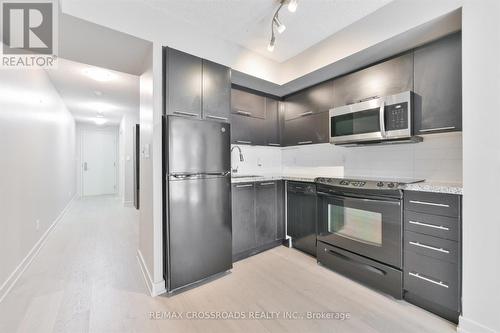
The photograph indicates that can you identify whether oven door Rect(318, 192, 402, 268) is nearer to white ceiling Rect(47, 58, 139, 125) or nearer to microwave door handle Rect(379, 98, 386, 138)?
microwave door handle Rect(379, 98, 386, 138)

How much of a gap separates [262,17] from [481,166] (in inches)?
85.9

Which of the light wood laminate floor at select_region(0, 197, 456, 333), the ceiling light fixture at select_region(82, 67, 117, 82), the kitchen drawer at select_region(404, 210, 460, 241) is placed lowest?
the light wood laminate floor at select_region(0, 197, 456, 333)

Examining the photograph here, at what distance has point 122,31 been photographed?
1.85 metres

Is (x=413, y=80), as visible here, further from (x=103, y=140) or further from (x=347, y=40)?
(x=103, y=140)

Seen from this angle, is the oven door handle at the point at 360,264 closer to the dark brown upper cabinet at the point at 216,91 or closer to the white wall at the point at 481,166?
the white wall at the point at 481,166

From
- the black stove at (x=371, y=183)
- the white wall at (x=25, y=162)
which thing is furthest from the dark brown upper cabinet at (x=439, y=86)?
the white wall at (x=25, y=162)

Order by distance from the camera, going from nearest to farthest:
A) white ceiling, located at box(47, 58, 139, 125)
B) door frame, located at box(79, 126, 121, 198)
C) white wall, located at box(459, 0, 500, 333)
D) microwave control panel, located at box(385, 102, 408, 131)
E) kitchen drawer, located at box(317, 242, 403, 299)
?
white wall, located at box(459, 0, 500, 333)
kitchen drawer, located at box(317, 242, 403, 299)
microwave control panel, located at box(385, 102, 408, 131)
white ceiling, located at box(47, 58, 139, 125)
door frame, located at box(79, 126, 121, 198)

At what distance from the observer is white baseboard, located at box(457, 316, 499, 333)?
145cm

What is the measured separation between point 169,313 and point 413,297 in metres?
2.05

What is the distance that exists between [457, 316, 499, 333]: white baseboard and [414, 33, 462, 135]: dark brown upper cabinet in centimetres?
145

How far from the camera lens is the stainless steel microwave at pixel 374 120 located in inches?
80.0

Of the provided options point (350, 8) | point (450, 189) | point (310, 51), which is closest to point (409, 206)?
point (450, 189)

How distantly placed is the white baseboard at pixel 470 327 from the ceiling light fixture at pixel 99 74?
15.7 feet

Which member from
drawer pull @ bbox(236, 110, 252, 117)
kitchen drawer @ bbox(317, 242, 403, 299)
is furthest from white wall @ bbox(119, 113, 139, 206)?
kitchen drawer @ bbox(317, 242, 403, 299)
